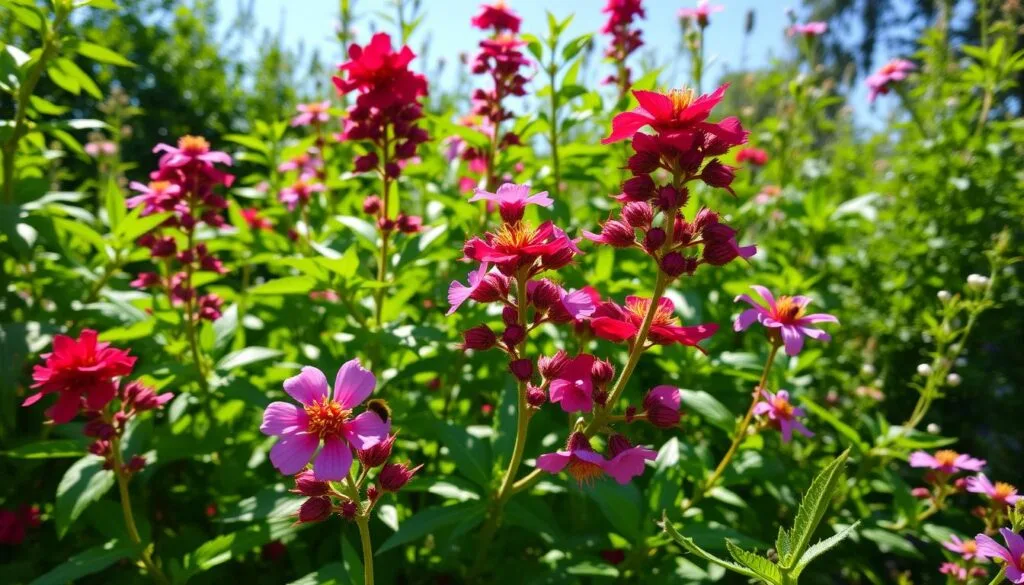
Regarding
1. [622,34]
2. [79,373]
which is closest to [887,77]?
[622,34]

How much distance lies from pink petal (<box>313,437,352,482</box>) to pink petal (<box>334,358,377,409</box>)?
0.31ft

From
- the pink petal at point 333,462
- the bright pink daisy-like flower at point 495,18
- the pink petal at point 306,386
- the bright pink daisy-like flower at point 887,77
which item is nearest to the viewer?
the pink petal at point 333,462

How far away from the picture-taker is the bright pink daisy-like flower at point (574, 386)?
49.9 inches

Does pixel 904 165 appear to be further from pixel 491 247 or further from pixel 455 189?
pixel 491 247

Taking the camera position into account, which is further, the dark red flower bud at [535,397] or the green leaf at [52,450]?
the green leaf at [52,450]

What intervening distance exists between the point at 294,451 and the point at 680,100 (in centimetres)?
98

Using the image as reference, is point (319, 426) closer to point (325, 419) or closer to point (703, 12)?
point (325, 419)

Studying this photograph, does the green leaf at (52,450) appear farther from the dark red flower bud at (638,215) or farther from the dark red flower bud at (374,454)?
the dark red flower bud at (638,215)

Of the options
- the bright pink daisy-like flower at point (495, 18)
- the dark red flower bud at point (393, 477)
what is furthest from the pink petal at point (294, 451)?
the bright pink daisy-like flower at point (495, 18)

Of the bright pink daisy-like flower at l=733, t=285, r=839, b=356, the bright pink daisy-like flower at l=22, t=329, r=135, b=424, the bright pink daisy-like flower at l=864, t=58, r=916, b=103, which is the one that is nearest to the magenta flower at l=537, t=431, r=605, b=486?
the bright pink daisy-like flower at l=733, t=285, r=839, b=356

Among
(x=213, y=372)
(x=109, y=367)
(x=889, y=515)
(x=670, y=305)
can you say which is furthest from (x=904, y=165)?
(x=109, y=367)

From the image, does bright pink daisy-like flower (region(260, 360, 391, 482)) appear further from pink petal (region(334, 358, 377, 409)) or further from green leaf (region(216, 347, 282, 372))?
green leaf (region(216, 347, 282, 372))

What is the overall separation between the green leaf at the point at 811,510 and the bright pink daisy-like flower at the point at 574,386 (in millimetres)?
414

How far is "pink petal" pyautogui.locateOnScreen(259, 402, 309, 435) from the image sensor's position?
4.05 feet
